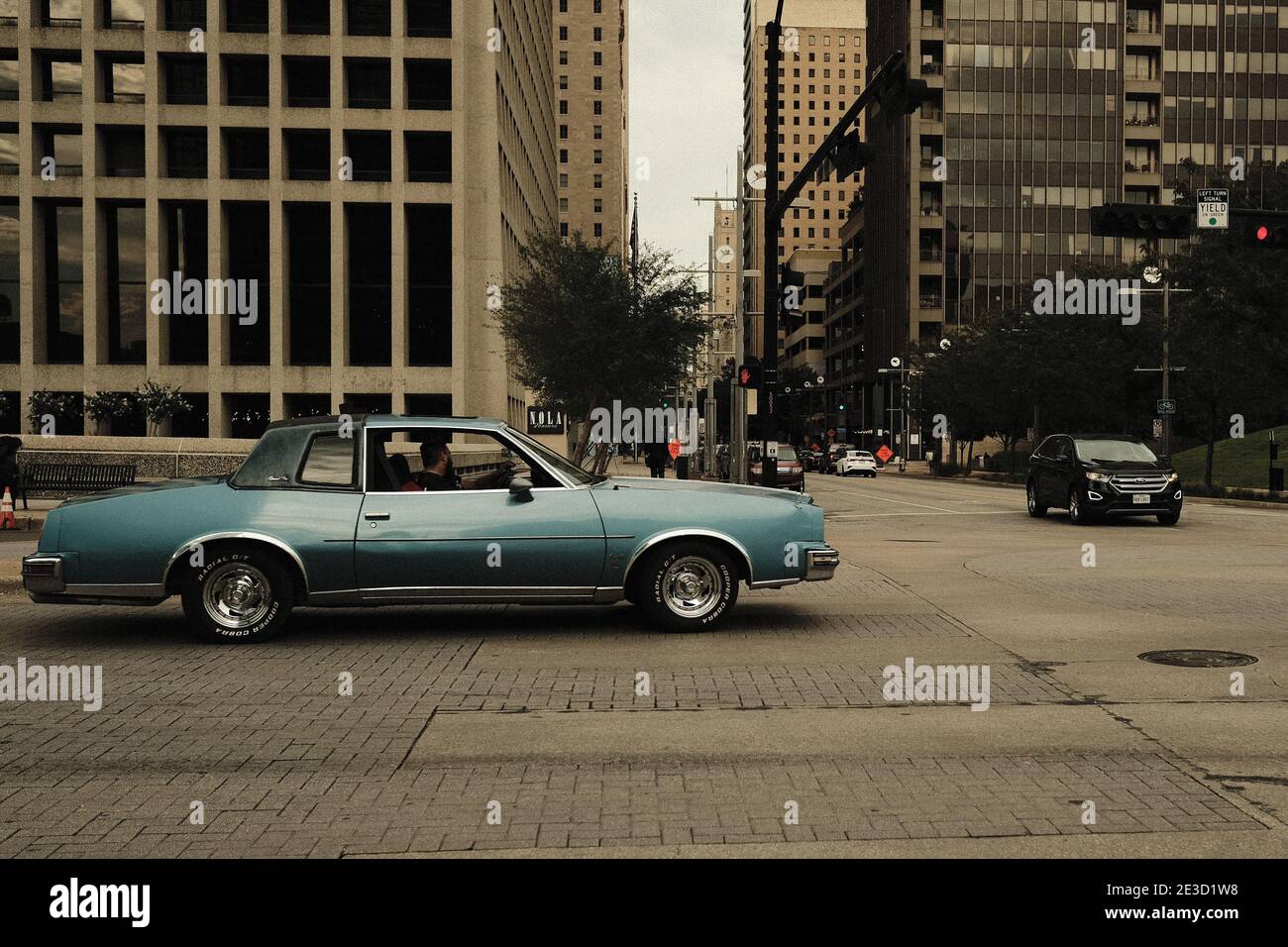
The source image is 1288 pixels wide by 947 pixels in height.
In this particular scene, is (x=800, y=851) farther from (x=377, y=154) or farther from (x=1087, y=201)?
(x=1087, y=201)

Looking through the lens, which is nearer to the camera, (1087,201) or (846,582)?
(846,582)

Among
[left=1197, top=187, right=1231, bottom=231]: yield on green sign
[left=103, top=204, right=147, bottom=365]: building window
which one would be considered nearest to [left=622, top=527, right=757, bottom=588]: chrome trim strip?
[left=1197, top=187, right=1231, bottom=231]: yield on green sign

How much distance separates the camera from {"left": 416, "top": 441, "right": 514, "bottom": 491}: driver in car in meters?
9.40

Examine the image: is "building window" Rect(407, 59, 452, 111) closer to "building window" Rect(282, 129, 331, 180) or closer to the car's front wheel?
"building window" Rect(282, 129, 331, 180)

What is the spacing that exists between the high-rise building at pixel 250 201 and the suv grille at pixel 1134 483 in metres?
36.2

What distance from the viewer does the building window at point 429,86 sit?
53594mm

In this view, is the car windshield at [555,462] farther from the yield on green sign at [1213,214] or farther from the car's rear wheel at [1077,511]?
the yield on green sign at [1213,214]

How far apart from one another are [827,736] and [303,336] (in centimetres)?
5060

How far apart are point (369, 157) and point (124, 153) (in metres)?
10.8

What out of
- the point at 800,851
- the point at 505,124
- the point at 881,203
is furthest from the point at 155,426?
the point at 881,203
